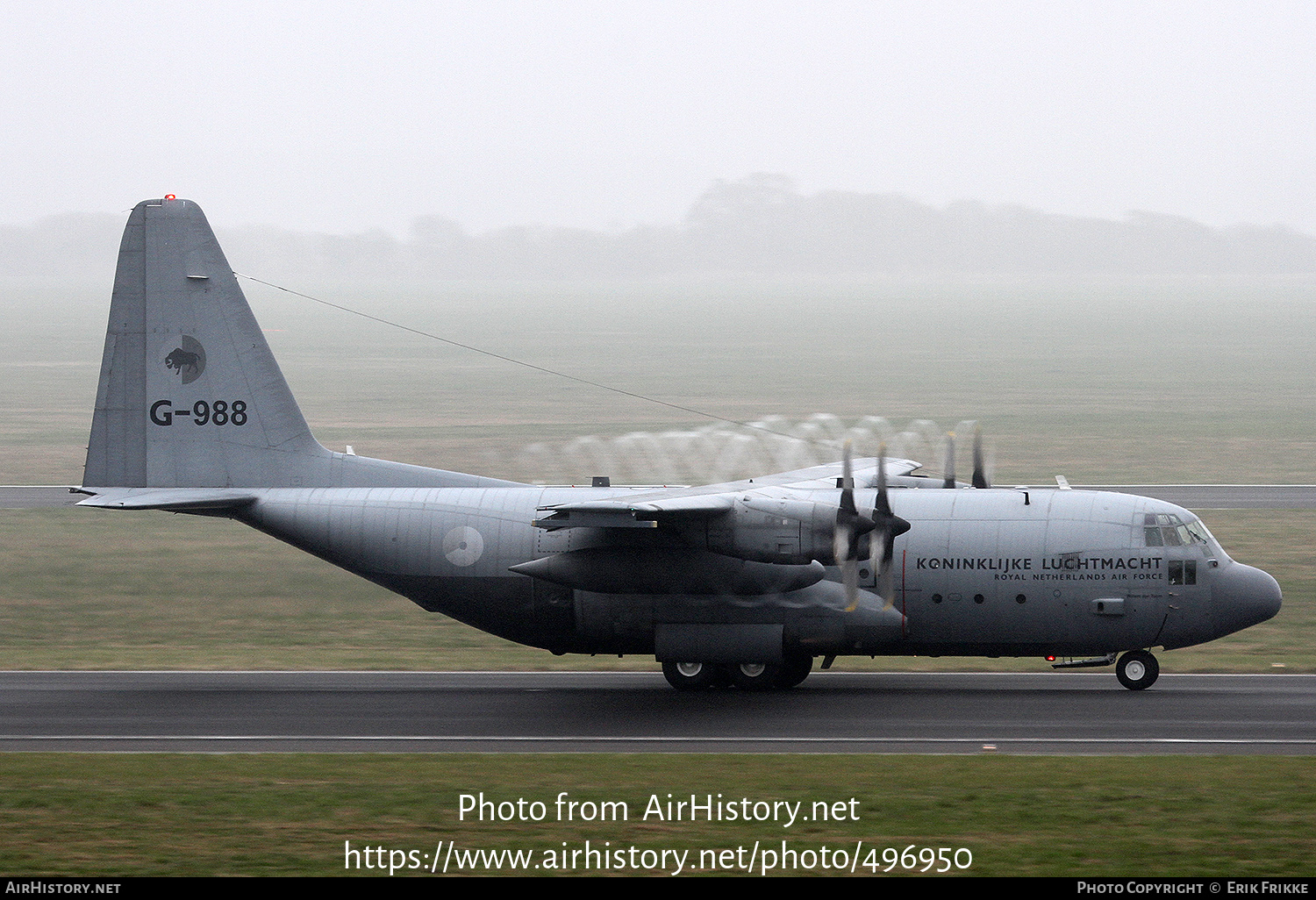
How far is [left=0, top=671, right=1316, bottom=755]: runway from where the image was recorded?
21.2m

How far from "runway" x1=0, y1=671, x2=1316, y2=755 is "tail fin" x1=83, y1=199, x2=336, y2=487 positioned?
3891mm

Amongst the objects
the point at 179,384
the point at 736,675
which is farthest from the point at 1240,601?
the point at 179,384

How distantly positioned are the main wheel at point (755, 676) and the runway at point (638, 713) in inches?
13.5

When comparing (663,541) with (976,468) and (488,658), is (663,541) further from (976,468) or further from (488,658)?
(488,658)

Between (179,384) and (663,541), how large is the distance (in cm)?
979

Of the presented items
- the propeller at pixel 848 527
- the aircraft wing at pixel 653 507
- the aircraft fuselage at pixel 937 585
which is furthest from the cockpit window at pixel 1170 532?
the aircraft wing at pixel 653 507

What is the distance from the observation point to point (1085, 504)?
1024 inches

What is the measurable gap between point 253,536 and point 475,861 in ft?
97.2

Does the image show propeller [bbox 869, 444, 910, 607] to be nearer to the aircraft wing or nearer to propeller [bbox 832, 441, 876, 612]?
propeller [bbox 832, 441, 876, 612]

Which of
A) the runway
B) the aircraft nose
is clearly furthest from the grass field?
the aircraft nose

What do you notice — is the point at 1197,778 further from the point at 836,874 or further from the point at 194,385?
the point at 194,385

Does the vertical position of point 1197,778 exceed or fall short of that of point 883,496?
it falls short

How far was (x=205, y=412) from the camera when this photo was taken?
2761 cm
